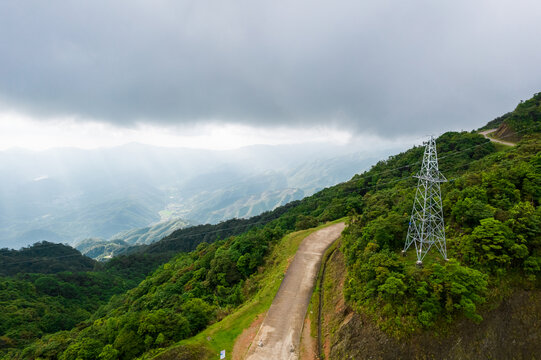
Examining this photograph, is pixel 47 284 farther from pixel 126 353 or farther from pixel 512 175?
pixel 512 175

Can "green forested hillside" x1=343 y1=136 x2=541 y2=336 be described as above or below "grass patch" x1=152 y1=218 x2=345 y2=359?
above

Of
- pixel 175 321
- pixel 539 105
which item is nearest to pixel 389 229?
pixel 175 321

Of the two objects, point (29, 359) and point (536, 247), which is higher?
point (536, 247)

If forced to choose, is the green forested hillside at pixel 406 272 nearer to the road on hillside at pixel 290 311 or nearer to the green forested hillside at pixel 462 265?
the green forested hillside at pixel 462 265

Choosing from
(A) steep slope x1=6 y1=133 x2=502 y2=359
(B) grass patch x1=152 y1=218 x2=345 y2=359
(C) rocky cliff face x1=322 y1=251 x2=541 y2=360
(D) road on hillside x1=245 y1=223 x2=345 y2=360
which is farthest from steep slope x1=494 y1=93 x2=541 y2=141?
(B) grass patch x1=152 y1=218 x2=345 y2=359

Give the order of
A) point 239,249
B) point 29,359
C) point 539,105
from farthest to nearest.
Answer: point 539,105
point 239,249
point 29,359

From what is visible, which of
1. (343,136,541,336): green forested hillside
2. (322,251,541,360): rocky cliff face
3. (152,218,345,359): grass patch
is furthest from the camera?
(152,218,345,359): grass patch

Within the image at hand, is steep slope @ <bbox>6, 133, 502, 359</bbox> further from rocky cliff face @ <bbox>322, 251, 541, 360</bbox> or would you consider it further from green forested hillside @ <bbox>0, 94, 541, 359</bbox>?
rocky cliff face @ <bbox>322, 251, 541, 360</bbox>
